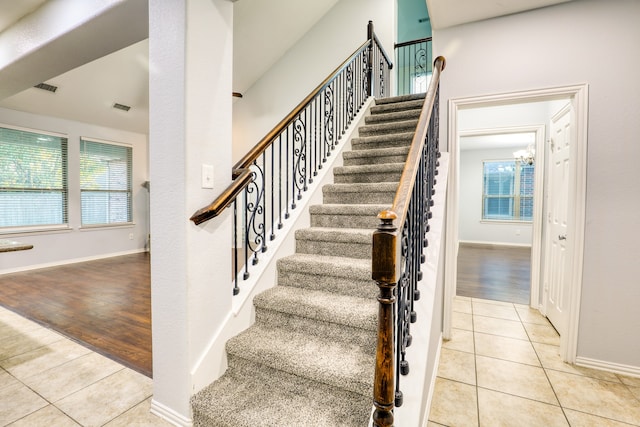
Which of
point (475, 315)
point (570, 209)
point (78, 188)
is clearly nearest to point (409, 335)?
point (570, 209)

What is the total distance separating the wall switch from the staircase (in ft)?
2.62

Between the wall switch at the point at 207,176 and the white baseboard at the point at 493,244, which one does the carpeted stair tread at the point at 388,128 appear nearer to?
the wall switch at the point at 207,176

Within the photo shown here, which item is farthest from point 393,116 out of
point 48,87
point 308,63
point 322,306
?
point 48,87

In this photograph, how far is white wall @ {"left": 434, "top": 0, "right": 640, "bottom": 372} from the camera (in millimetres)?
2346

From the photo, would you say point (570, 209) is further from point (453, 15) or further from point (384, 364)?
point (384, 364)

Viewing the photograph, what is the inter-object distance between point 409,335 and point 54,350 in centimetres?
268

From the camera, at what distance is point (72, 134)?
538 cm

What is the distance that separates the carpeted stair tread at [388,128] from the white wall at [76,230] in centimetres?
495

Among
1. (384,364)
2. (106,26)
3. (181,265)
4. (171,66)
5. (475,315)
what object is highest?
(106,26)

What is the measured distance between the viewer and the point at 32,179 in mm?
4965

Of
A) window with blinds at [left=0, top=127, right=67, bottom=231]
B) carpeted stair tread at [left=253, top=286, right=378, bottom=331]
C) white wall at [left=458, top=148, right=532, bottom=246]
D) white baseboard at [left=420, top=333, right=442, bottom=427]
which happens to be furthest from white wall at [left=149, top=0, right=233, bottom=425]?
white wall at [left=458, top=148, right=532, bottom=246]

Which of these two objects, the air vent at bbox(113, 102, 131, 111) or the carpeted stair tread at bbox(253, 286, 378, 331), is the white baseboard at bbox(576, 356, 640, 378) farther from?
the air vent at bbox(113, 102, 131, 111)

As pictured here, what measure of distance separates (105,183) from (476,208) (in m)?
9.04

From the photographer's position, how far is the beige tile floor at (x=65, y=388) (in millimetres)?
1701
